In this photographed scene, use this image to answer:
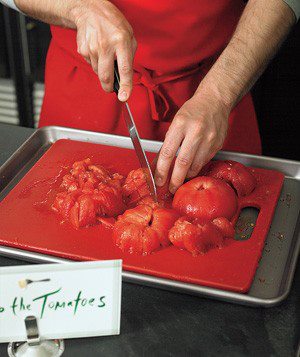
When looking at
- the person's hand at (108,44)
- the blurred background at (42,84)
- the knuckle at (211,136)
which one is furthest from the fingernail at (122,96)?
the blurred background at (42,84)

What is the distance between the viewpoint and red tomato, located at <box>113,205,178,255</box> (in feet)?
3.85

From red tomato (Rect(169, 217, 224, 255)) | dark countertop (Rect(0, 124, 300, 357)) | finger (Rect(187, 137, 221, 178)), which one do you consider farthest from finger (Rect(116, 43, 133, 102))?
dark countertop (Rect(0, 124, 300, 357))

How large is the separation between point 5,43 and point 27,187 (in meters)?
1.76

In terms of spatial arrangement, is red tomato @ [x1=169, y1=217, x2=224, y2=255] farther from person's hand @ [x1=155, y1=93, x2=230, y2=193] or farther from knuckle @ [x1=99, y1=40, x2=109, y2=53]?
knuckle @ [x1=99, y1=40, x2=109, y2=53]

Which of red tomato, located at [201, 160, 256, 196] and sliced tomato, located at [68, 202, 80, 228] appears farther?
red tomato, located at [201, 160, 256, 196]

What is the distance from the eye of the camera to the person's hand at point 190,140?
1.31m

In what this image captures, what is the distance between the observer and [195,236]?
45.7 inches

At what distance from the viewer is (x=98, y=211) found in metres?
1.28

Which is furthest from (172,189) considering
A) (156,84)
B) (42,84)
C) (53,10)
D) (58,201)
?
(42,84)

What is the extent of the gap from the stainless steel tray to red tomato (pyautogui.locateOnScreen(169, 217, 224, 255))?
3.6 inches

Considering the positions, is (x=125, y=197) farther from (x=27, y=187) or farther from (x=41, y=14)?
(x=41, y=14)

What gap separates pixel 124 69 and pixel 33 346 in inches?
24.0

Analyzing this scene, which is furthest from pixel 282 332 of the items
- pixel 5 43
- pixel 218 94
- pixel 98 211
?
pixel 5 43

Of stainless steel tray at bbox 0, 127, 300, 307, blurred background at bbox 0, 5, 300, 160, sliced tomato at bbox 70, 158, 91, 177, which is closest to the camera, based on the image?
stainless steel tray at bbox 0, 127, 300, 307
